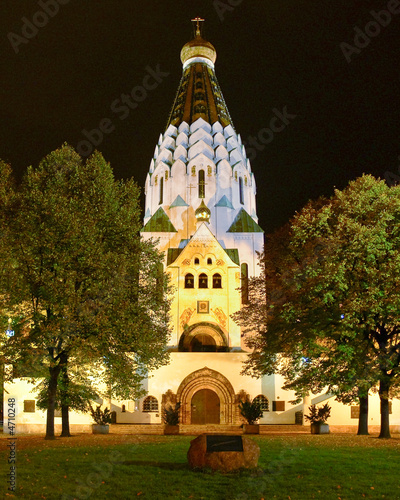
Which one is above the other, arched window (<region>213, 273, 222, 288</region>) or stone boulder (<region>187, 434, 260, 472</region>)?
arched window (<region>213, 273, 222, 288</region>)

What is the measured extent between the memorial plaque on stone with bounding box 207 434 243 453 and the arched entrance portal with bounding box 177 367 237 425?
21.4m

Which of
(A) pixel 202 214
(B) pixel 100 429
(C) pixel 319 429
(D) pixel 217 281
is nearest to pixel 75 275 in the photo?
(B) pixel 100 429

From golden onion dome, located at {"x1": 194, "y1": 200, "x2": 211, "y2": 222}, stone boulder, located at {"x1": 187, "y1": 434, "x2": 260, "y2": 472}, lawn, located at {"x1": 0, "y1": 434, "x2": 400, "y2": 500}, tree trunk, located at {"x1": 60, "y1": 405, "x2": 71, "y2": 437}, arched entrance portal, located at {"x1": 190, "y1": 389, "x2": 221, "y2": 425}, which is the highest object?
golden onion dome, located at {"x1": 194, "y1": 200, "x2": 211, "y2": 222}

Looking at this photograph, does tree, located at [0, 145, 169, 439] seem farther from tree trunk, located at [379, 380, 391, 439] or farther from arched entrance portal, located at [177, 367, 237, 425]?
arched entrance portal, located at [177, 367, 237, 425]

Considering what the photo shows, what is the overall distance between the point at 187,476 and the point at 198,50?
55849 mm

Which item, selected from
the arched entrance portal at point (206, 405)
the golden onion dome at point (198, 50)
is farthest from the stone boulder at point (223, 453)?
the golden onion dome at point (198, 50)

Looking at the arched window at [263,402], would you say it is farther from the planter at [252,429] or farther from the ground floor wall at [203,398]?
the planter at [252,429]

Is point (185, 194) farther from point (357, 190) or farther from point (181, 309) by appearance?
point (357, 190)

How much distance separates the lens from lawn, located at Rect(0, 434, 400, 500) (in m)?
9.66

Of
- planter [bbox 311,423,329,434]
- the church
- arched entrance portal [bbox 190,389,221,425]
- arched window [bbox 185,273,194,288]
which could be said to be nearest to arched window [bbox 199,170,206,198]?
the church

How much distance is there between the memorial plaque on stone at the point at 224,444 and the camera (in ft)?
37.3

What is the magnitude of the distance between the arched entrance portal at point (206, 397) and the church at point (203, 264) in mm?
61

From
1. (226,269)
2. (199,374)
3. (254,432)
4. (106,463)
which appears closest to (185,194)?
(226,269)

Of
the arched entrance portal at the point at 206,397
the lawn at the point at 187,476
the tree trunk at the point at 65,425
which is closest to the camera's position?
the lawn at the point at 187,476
